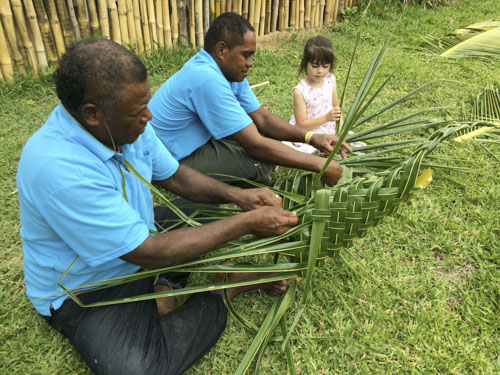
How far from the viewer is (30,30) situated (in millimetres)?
3648

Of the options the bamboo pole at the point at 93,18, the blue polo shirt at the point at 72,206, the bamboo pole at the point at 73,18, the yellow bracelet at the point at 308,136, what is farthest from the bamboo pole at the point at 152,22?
the blue polo shirt at the point at 72,206

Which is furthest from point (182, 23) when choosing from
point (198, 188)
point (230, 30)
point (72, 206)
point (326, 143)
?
point (72, 206)

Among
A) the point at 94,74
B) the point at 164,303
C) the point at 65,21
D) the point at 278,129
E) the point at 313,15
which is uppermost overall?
the point at 94,74

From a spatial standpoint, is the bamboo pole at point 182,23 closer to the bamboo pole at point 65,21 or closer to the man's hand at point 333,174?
the bamboo pole at point 65,21

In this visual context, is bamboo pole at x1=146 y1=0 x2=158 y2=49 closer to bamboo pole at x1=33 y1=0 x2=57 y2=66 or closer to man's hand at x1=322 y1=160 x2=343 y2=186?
bamboo pole at x1=33 y1=0 x2=57 y2=66

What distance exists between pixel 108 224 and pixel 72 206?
0.13 m

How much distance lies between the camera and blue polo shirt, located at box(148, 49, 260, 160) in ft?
7.12

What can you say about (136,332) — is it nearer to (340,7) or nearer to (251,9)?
(251,9)

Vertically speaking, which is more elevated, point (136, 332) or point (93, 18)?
point (93, 18)

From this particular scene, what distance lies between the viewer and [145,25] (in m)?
4.19

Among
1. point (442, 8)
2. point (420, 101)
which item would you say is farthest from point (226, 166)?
point (442, 8)

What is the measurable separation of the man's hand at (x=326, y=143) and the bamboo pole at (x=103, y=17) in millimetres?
2632

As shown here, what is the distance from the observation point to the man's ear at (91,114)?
1304 millimetres

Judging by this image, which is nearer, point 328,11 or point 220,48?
point 220,48
